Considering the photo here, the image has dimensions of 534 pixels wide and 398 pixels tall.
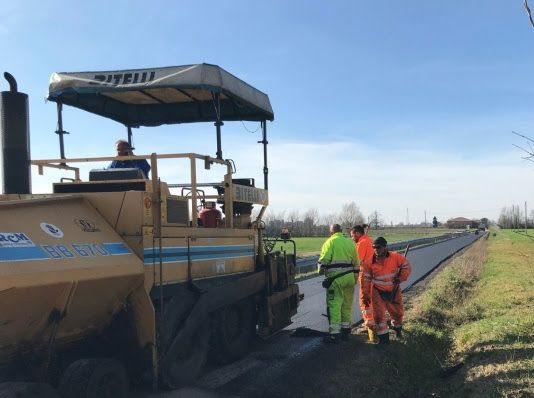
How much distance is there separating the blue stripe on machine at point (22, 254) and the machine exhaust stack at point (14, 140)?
1598 mm

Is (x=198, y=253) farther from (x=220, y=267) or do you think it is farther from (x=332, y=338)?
(x=332, y=338)

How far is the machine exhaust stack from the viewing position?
4.97 meters

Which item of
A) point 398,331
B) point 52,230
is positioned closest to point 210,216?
point 52,230

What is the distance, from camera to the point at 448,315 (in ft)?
31.2

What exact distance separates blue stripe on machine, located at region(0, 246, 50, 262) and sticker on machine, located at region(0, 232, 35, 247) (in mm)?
29

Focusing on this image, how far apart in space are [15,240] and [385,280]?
209 inches

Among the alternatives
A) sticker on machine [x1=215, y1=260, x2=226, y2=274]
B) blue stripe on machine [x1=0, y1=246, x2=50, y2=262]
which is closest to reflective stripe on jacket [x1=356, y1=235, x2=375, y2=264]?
sticker on machine [x1=215, y1=260, x2=226, y2=274]

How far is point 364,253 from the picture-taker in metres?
7.90

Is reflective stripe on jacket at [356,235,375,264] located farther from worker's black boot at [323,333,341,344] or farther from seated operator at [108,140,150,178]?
seated operator at [108,140,150,178]

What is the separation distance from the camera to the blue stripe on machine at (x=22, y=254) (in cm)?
345

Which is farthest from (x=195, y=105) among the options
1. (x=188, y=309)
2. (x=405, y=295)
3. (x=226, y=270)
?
(x=405, y=295)

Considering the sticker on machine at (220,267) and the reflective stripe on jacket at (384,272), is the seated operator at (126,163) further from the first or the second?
the reflective stripe on jacket at (384,272)

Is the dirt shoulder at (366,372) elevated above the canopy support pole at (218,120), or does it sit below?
below

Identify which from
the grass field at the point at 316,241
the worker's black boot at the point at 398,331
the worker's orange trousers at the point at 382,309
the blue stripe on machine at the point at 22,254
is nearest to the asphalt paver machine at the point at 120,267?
the blue stripe on machine at the point at 22,254
